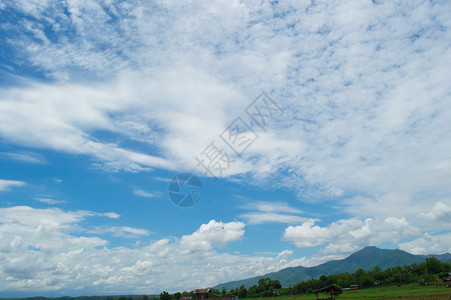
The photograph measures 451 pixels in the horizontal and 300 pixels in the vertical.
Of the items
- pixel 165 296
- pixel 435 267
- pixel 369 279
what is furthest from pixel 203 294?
pixel 435 267

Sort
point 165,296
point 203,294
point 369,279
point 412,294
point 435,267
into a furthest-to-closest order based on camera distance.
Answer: point 435,267
point 369,279
point 165,296
point 203,294
point 412,294

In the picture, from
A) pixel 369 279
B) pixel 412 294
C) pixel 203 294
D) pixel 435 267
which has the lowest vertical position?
pixel 369 279

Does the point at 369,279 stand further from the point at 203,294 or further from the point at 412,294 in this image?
the point at 203,294

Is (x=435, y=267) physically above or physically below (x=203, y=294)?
below

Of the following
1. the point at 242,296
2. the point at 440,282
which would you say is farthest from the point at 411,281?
the point at 242,296

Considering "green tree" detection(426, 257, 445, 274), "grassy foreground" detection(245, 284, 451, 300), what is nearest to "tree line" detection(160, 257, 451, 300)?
"green tree" detection(426, 257, 445, 274)

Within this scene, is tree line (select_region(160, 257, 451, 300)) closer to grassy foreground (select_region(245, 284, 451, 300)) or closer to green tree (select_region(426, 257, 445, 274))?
green tree (select_region(426, 257, 445, 274))

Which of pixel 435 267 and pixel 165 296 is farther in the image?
pixel 435 267

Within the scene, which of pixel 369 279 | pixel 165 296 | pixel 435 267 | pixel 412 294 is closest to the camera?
pixel 412 294

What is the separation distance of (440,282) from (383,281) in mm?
42145

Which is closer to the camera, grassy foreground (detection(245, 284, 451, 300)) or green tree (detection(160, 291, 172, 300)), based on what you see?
grassy foreground (detection(245, 284, 451, 300))

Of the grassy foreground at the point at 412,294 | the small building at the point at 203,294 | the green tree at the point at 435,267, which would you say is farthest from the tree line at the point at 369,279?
the small building at the point at 203,294

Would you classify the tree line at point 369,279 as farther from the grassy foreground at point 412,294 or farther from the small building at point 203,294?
the small building at point 203,294

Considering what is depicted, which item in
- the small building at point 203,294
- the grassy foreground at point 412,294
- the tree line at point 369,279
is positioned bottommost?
the tree line at point 369,279
